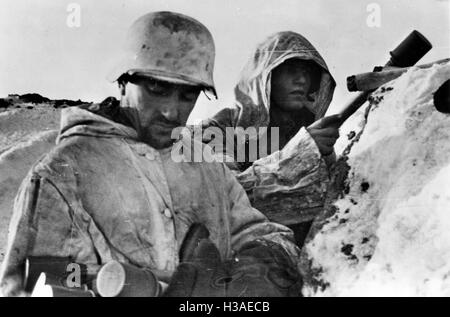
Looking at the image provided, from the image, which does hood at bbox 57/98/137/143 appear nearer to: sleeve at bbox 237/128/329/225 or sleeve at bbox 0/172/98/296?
sleeve at bbox 0/172/98/296

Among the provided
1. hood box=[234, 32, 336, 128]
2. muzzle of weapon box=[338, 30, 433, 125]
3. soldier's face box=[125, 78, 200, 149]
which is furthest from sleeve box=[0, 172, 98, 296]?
muzzle of weapon box=[338, 30, 433, 125]

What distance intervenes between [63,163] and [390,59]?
9.18 ft

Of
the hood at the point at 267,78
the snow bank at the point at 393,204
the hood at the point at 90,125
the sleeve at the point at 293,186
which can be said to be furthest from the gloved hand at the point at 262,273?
the hood at the point at 267,78

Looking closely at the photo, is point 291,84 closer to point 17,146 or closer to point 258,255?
point 258,255

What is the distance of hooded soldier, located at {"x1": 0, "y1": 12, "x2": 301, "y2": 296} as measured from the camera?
8.94 m

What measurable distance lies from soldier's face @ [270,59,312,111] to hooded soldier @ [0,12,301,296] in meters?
0.90

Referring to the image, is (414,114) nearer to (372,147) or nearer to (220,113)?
(372,147)

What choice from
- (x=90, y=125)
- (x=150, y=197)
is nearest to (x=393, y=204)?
(x=150, y=197)

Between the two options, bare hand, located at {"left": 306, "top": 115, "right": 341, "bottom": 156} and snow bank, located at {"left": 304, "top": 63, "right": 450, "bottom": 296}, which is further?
bare hand, located at {"left": 306, "top": 115, "right": 341, "bottom": 156}

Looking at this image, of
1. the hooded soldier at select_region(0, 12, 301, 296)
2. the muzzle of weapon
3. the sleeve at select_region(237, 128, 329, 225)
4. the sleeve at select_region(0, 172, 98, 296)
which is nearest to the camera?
Answer: the sleeve at select_region(0, 172, 98, 296)

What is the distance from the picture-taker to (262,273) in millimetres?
9242

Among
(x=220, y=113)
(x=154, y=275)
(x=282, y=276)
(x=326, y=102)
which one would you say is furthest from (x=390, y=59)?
(x=154, y=275)

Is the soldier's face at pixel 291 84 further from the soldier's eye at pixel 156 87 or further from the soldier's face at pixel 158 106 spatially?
the soldier's eye at pixel 156 87

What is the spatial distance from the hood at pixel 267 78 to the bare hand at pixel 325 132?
0.88 ft
